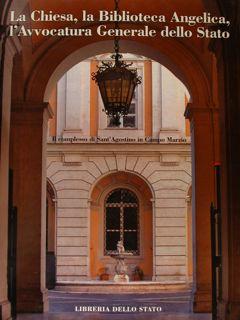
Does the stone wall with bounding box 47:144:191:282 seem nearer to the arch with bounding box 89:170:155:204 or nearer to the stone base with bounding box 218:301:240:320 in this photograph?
the arch with bounding box 89:170:155:204

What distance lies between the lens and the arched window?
25047mm

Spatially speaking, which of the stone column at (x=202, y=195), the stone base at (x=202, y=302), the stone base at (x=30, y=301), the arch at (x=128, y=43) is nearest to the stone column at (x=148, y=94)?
the arch at (x=128, y=43)

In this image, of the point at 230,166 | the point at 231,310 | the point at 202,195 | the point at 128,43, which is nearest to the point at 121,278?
the point at 202,195

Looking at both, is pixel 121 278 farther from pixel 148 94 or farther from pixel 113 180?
pixel 148 94

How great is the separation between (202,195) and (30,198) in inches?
134

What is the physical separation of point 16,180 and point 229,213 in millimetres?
5674

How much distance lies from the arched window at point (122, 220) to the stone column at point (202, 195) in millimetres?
11842

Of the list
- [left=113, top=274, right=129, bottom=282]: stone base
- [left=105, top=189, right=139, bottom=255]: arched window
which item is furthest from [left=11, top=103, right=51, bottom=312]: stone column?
[left=105, top=189, right=139, bottom=255]: arched window

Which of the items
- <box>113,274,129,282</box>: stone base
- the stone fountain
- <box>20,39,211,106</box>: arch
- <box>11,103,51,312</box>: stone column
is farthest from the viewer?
the stone fountain

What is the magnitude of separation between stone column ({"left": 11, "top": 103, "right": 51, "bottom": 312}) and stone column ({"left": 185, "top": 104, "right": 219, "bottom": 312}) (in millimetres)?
3026

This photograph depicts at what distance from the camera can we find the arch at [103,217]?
80.6 ft

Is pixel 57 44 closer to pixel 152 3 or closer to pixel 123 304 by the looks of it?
pixel 152 3

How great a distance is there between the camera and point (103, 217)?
25.2 m

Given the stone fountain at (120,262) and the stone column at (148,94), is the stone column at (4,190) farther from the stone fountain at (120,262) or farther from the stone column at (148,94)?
the stone column at (148,94)
